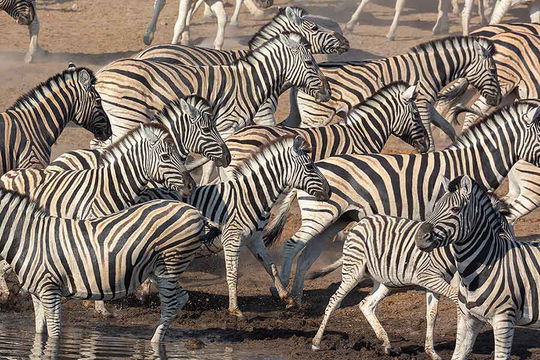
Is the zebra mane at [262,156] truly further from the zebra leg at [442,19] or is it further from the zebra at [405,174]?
the zebra leg at [442,19]

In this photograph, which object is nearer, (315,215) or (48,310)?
(48,310)

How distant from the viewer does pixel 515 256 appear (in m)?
10.1

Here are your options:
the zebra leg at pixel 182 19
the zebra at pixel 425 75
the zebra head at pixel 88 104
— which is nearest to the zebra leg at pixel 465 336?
the zebra head at pixel 88 104

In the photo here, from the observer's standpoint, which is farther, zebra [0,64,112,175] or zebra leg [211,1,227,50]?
zebra leg [211,1,227,50]

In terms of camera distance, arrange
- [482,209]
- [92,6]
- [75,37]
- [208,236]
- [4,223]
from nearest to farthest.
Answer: [482,209] < [4,223] < [208,236] < [75,37] < [92,6]

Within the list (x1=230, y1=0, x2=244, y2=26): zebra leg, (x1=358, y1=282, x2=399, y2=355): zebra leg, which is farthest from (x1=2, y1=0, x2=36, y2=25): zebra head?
(x1=358, y1=282, x2=399, y2=355): zebra leg

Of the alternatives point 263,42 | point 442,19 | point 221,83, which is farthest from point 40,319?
point 442,19

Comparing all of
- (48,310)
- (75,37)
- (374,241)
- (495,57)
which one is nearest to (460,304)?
(374,241)

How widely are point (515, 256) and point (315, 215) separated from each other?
2.88 meters

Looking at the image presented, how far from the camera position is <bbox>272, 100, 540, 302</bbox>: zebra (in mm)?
12586

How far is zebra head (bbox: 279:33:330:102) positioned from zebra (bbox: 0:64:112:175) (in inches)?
95.2

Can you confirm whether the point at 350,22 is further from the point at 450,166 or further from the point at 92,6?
the point at 450,166

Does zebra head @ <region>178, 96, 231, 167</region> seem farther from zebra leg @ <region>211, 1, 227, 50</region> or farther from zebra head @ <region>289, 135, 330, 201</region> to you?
zebra leg @ <region>211, 1, 227, 50</region>

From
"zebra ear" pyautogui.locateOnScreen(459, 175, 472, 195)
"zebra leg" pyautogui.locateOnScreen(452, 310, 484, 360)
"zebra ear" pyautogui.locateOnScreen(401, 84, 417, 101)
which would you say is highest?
"zebra ear" pyautogui.locateOnScreen(459, 175, 472, 195)
